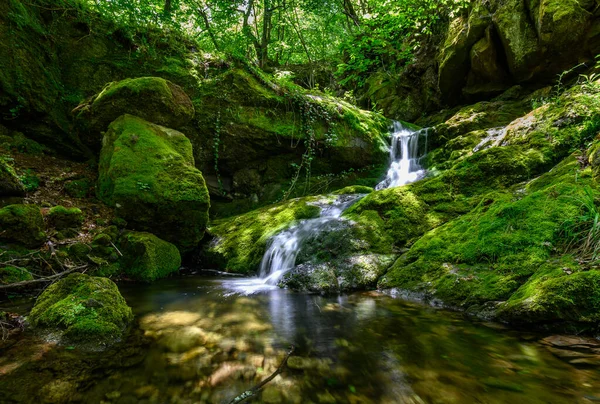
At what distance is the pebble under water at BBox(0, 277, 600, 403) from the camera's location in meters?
1.75

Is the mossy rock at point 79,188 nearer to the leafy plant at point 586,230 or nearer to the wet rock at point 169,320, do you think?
the wet rock at point 169,320

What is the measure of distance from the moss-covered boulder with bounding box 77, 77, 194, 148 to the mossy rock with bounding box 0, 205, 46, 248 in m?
2.89

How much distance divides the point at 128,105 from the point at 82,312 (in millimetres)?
5357

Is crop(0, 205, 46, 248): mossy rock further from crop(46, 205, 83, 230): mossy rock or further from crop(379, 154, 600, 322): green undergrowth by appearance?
crop(379, 154, 600, 322): green undergrowth

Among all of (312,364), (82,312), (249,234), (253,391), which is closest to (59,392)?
(82,312)

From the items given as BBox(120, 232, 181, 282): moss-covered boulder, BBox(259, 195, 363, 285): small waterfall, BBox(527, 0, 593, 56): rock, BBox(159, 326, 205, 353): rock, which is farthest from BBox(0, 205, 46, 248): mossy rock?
BBox(527, 0, 593, 56): rock

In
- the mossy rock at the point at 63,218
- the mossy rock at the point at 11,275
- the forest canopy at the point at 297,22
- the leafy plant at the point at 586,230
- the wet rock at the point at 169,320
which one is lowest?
the wet rock at the point at 169,320

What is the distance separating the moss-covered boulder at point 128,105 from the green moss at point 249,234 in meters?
3.06

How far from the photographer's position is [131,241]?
521cm

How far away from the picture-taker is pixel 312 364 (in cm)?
214

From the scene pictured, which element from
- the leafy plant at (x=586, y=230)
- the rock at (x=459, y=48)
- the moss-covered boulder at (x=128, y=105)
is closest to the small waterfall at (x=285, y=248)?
the leafy plant at (x=586, y=230)

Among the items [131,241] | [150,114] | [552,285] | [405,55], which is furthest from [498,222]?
[405,55]

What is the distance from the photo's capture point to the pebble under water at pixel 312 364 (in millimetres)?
1751

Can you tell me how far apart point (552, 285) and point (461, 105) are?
1159 cm
